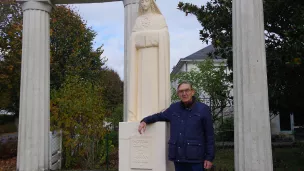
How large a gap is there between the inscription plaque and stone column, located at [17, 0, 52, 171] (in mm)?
6907

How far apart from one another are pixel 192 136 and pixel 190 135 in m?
0.03

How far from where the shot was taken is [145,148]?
550 cm

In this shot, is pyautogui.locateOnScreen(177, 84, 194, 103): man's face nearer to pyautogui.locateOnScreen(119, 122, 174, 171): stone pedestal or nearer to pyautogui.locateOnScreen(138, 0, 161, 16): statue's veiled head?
pyautogui.locateOnScreen(119, 122, 174, 171): stone pedestal

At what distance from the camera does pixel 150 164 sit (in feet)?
17.9

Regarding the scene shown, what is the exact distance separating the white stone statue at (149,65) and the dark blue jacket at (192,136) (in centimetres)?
85

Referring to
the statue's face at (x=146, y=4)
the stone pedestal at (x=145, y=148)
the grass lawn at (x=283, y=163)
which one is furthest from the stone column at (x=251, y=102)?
the grass lawn at (x=283, y=163)

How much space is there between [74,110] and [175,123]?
1039cm

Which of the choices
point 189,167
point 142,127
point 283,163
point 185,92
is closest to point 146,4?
point 185,92

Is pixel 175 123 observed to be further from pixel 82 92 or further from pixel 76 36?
pixel 76 36

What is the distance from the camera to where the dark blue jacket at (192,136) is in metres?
4.74

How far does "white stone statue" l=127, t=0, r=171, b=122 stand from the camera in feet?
18.9

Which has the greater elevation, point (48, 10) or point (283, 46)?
point (48, 10)

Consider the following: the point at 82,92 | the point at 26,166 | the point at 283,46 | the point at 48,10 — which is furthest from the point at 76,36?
the point at 283,46

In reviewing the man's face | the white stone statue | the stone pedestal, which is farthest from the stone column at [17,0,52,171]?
the man's face
